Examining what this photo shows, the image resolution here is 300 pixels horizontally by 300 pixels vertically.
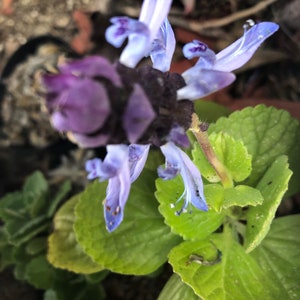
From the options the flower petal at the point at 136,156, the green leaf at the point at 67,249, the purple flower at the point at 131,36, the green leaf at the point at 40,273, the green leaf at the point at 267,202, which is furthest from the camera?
the green leaf at the point at 40,273

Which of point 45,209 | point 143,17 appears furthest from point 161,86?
point 45,209

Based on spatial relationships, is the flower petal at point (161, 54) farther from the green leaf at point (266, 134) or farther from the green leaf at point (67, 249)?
the green leaf at point (67, 249)

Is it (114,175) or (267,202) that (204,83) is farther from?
(267,202)

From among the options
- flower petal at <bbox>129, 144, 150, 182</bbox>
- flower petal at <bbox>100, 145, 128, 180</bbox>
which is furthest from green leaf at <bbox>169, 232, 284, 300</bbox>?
flower petal at <bbox>100, 145, 128, 180</bbox>

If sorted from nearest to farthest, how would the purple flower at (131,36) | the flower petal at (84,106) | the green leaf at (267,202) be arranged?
the flower petal at (84,106) → the purple flower at (131,36) → the green leaf at (267,202)

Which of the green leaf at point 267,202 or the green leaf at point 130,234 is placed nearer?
the green leaf at point 267,202

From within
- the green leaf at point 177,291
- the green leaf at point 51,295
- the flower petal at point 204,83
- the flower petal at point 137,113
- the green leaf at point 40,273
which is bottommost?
the green leaf at point 51,295

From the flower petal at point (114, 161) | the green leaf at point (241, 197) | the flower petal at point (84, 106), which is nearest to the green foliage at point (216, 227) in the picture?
the green leaf at point (241, 197)

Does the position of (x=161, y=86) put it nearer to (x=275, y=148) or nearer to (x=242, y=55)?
(x=242, y=55)

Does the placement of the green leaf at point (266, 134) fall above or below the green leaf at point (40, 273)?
above
